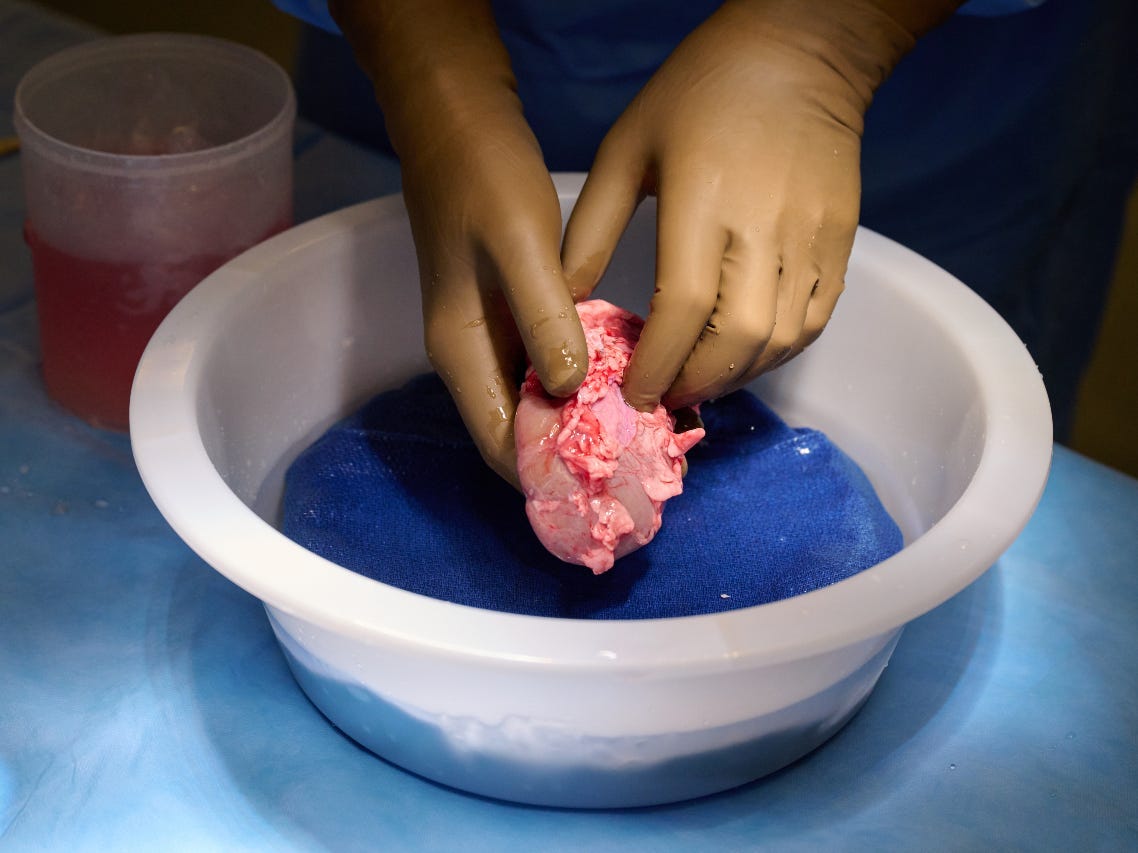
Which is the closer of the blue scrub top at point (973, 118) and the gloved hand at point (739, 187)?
the gloved hand at point (739, 187)

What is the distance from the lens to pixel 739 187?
92 centimetres

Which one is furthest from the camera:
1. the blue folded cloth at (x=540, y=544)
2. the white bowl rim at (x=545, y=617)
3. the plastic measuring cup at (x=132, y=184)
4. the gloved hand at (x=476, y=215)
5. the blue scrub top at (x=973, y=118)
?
the blue scrub top at (x=973, y=118)

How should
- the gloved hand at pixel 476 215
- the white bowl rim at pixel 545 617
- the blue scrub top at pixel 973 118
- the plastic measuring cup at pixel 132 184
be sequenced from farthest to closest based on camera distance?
the blue scrub top at pixel 973 118 → the plastic measuring cup at pixel 132 184 → the gloved hand at pixel 476 215 → the white bowl rim at pixel 545 617

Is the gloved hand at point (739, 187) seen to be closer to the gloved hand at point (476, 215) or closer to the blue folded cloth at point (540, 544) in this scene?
the gloved hand at point (476, 215)

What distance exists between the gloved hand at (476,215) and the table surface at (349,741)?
28cm

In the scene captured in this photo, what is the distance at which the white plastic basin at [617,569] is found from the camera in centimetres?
A: 76

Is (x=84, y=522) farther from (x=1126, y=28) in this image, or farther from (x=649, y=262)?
(x=1126, y=28)

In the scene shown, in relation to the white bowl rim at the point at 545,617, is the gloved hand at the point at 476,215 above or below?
above

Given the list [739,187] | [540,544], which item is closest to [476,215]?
[739,187]

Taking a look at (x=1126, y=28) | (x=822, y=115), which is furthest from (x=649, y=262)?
(x=1126, y=28)

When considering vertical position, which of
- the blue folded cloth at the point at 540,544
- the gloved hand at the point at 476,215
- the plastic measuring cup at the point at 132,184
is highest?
the gloved hand at the point at 476,215

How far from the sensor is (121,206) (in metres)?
1.14

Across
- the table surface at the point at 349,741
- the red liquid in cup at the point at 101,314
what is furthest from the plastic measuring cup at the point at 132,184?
the table surface at the point at 349,741

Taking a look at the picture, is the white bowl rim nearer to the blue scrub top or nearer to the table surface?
the table surface
